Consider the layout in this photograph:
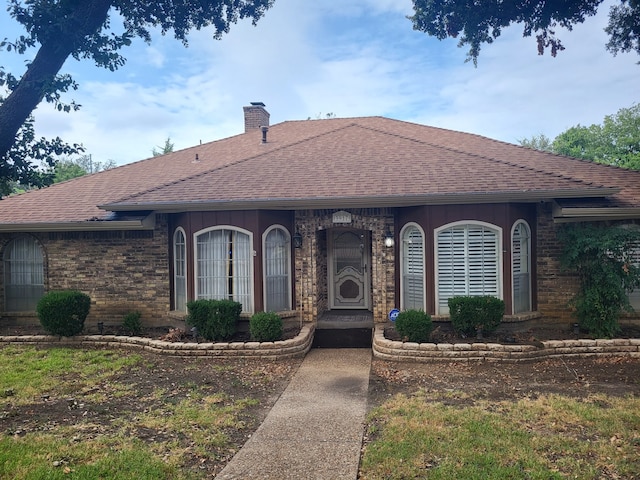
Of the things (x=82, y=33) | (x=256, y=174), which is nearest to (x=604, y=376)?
(x=256, y=174)

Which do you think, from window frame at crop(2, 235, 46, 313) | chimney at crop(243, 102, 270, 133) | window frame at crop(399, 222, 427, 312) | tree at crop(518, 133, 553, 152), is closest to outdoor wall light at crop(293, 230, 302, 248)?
window frame at crop(399, 222, 427, 312)

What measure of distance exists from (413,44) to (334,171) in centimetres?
532

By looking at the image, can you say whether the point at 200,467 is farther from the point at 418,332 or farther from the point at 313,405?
the point at 418,332

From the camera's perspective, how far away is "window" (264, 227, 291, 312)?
30.3 ft

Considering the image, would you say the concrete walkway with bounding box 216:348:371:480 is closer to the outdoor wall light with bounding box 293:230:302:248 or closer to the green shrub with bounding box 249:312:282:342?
the green shrub with bounding box 249:312:282:342

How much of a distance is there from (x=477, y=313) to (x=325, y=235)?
12.8 ft

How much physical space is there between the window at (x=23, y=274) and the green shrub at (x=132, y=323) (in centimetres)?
278

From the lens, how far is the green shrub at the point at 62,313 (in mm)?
8859

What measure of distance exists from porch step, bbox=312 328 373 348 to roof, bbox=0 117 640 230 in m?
2.48

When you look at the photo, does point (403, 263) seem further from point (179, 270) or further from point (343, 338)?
point (179, 270)

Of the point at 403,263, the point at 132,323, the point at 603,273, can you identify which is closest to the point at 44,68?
the point at 132,323

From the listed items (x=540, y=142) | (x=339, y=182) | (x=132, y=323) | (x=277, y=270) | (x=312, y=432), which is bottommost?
(x=312, y=432)

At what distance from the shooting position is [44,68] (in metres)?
5.04

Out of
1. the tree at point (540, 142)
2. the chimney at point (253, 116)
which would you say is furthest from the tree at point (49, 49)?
the tree at point (540, 142)
